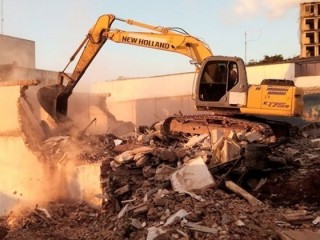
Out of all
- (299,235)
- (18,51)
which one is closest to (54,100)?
(299,235)

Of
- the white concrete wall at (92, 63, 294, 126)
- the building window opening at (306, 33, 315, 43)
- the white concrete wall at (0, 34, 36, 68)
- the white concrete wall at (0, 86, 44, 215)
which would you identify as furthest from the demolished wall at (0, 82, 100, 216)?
the white concrete wall at (0, 34, 36, 68)

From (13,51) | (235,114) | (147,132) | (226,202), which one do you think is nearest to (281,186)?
(226,202)

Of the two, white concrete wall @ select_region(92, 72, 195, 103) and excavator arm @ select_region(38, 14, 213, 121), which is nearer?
excavator arm @ select_region(38, 14, 213, 121)

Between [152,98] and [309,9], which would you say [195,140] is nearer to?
[309,9]

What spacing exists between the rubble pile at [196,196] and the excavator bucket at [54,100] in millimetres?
2290

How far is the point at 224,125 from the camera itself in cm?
1221

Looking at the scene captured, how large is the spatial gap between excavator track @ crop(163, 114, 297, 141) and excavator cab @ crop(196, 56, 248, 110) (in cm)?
30

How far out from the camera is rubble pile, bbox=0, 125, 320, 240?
7168 millimetres

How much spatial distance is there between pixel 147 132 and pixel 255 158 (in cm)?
462

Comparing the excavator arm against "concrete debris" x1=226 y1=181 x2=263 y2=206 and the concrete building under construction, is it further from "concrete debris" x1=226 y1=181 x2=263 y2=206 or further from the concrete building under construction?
the concrete building under construction

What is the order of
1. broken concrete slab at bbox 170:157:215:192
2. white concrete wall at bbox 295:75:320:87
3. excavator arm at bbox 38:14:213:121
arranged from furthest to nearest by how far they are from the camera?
white concrete wall at bbox 295:75:320:87 → excavator arm at bbox 38:14:213:121 → broken concrete slab at bbox 170:157:215:192

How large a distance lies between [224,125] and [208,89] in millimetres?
896

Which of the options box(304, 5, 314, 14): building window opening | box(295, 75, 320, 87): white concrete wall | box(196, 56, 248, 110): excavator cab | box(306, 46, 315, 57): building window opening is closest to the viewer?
box(196, 56, 248, 110): excavator cab

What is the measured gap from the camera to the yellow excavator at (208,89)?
1164 centimetres
